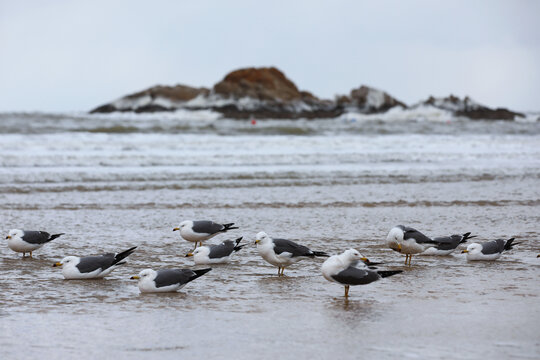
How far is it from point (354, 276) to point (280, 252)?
1.21 meters

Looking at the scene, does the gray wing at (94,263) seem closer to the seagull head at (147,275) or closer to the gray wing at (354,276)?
the seagull head at (147,275)

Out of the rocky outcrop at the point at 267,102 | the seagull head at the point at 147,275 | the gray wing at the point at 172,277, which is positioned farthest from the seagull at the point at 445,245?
the rocky outcrop at the point at 267,102

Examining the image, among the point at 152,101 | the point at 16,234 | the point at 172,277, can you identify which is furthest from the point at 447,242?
the point at 152,101

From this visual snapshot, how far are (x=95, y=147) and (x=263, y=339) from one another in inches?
755

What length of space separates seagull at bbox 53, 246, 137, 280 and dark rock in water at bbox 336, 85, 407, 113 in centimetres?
5230

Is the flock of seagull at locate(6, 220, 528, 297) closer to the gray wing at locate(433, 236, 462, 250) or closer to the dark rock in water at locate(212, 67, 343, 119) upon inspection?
the gray wing at locate(433, 236, 462, 250)

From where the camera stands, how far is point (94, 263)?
277 inches

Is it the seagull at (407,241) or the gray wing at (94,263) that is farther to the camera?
the seagull at (407,241)

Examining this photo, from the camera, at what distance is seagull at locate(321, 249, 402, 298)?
6250 millimetres

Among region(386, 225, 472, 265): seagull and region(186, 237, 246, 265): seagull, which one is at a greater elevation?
region(386, 225, 472, 265): seagull

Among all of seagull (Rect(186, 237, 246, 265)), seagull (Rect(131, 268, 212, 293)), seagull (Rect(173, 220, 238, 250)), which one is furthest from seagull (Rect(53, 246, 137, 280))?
seagull (Rect(173, 220, 238, 250))

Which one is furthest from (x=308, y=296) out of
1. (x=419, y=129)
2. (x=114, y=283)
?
(x=419, y=129)

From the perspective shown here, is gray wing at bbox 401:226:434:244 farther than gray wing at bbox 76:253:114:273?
Yes

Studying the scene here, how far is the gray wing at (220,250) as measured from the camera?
7.77 m
